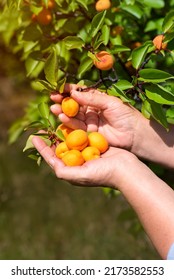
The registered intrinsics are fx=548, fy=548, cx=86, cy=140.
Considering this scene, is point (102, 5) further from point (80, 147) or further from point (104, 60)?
point (80, 147)

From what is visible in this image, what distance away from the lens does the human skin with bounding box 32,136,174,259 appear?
1.56m

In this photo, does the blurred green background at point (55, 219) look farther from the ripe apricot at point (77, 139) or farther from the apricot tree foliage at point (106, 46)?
the ripe apricot at point (77, 139)

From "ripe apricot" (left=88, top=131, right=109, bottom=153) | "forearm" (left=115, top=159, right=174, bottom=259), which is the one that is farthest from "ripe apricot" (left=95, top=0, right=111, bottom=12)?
"forearm" (left=115, top=159, right=174, bottom=259)

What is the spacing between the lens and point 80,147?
5.65 ft

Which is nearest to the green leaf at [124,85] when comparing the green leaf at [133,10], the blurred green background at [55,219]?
the green leaf at [133,10]

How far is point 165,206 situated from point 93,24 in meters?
0.61

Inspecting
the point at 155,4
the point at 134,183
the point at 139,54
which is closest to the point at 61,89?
the point at 139,54

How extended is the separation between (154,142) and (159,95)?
0.80ft

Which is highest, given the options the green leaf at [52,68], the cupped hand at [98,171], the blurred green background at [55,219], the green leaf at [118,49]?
the green leaf at [52,68]

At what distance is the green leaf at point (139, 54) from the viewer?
1686mm

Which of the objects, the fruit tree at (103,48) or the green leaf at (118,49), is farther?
the green leaf at (118,49)

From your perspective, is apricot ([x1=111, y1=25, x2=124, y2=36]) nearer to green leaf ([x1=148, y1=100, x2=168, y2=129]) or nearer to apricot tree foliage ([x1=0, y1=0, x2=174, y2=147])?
apricot tree foliage ([x1=0, y1=0, x2=174, y2=147])

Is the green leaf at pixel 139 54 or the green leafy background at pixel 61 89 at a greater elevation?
the green leaf at pixel 139 54

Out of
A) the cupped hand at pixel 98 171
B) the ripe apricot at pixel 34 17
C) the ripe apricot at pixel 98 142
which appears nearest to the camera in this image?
the cupped hand at pixel 98 171
